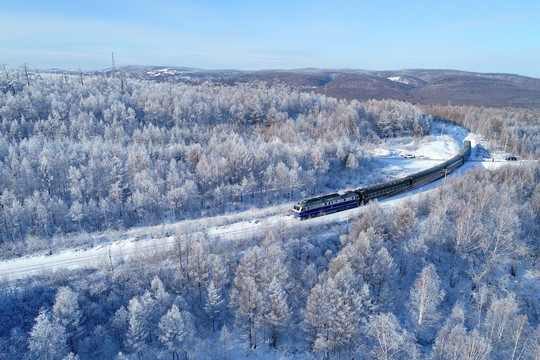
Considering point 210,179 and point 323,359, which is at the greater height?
point 210,179

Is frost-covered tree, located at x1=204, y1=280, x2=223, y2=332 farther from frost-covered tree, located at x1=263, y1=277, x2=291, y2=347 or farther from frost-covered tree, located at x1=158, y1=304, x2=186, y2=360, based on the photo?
frost-covered tree, located at x1=263, y1=277, x2=291, y2=347

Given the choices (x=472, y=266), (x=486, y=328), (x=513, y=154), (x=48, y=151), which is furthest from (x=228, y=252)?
(x=513, y=154)

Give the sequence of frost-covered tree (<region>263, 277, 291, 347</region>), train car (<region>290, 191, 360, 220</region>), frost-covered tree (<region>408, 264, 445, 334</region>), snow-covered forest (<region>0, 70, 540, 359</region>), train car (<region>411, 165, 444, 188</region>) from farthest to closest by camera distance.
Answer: train car (<region>411, 165, 444, 188</region>) < train car (<region>290, 191, 360, 220</region>) < frost-covered tree (<region>408, 264, 445, 334</region>) < frost-covered tree (<region>263, 277, 291, 347</region>) < snow-covered forest (<region>0, 70, 540, 359</region>)

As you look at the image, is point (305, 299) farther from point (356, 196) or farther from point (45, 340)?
point (45, 340)

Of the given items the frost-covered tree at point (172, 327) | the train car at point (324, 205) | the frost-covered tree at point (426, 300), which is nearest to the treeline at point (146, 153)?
the train car at point (324, 205)

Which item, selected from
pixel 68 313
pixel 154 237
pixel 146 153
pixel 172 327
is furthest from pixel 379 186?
pixel 68 313

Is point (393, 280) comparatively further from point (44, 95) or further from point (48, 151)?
point (44, 95)

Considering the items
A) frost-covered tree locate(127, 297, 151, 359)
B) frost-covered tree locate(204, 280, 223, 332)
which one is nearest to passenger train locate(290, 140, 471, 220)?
frost-covered tree locate(204, 280, 223, 332)
